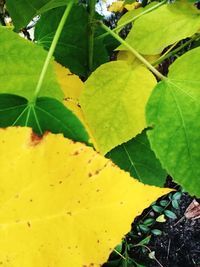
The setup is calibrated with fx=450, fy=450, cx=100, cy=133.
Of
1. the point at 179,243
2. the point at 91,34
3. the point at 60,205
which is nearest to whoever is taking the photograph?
the point at 60,205

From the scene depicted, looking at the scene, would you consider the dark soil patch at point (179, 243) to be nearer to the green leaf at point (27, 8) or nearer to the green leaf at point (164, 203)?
the green leaf at point (164, 203)

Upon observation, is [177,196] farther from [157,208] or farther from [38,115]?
[38,115]

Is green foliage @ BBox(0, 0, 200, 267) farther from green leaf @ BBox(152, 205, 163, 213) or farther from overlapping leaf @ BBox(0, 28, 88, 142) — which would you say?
green leaf @ BBox(152, 205, 163, 213)

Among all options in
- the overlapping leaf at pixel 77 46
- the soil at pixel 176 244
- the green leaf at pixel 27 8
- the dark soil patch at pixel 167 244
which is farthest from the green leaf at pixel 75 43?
the soil at pixel 176 244

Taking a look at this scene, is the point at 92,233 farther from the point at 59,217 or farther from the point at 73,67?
the point at 73,67

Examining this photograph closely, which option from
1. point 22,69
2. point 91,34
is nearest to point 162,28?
point 91,34
